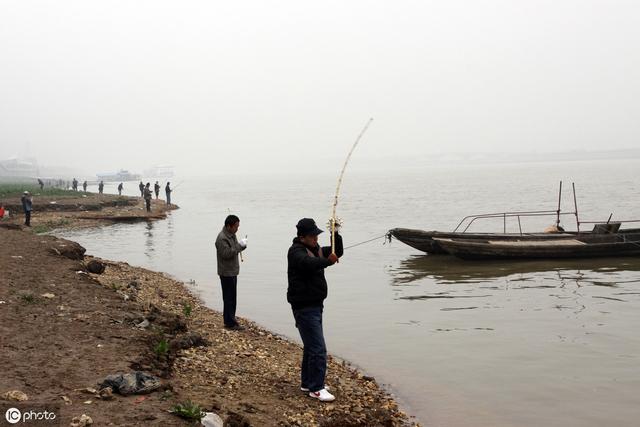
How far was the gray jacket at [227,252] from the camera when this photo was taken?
935cm

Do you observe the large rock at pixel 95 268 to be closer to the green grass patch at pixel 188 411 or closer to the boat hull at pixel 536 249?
the green grass patch at pixel 188 411

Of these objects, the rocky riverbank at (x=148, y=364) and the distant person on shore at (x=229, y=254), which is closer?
the rocky riverbank at (x=148, y=364)

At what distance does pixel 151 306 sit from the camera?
10.6 meters

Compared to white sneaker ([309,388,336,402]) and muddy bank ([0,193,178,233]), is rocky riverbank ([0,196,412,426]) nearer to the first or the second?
white sneaker ([309,388,336,402])

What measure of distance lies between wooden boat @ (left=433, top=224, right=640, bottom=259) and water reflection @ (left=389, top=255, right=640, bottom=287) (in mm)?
259

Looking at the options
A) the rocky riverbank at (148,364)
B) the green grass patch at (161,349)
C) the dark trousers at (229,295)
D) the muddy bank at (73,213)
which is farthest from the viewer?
the muddy bank at (73,213)

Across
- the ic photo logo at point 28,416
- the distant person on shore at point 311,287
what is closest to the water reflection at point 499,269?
the distant person on shore at point 311,287

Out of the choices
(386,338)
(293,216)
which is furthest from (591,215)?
(386,338)

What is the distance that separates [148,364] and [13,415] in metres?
2.10

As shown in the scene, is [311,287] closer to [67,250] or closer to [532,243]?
[67,250]

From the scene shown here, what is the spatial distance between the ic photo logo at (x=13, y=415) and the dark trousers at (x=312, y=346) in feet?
9.47

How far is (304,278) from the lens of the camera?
6355 millimetres

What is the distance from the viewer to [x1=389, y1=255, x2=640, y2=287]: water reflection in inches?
720

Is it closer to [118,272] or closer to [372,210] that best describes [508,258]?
[118,272]
